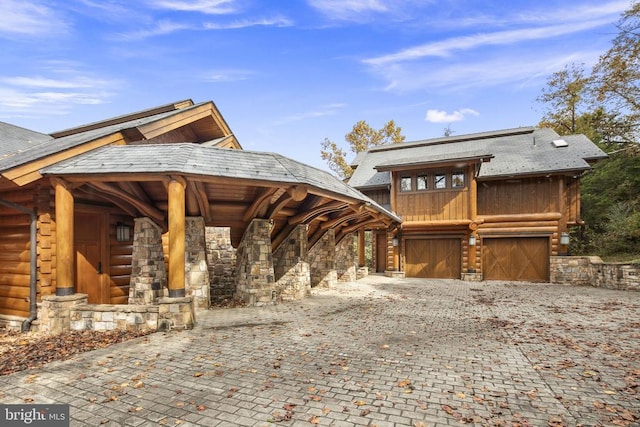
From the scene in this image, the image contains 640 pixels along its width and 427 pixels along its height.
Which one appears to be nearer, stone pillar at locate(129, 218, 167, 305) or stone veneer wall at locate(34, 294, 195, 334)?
stone veneer wall at locate(34, 294, 195, 334)

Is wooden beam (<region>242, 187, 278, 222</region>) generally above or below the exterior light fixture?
above

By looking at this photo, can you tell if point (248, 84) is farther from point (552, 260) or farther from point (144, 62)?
point (552, 260)

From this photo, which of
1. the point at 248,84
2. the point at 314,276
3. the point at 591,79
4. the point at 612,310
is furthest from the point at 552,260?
the point at 248,84

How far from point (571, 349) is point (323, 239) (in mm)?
9521

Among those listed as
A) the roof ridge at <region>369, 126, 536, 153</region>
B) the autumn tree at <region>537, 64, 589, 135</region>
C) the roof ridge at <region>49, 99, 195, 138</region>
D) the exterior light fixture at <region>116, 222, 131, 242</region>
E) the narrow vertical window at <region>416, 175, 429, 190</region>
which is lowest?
the exterior light fixture at <region>116, 222, 131, 242</region>

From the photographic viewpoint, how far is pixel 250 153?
8.25 m

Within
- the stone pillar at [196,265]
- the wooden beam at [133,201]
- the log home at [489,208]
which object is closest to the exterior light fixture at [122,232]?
the wooden beam at [133,201]

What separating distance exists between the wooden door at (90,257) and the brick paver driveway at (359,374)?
3579 millimetres

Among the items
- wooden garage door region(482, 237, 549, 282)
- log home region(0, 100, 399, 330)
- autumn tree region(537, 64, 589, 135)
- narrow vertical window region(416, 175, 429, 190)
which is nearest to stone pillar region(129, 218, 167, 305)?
log home region(0, 100, 399, 330)

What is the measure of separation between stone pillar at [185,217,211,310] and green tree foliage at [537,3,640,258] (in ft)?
58.6

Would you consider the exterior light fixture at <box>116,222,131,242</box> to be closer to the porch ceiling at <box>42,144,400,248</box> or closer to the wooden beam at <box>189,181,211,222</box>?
the porch ceiling at <box>42,144,400,248</box>

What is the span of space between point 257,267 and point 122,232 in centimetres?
409

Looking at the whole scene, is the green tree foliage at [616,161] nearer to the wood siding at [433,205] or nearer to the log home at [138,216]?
the wood siding at [433,205]

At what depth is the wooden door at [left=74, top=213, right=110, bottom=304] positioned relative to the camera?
8.36 metres
